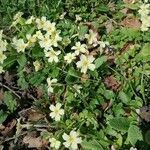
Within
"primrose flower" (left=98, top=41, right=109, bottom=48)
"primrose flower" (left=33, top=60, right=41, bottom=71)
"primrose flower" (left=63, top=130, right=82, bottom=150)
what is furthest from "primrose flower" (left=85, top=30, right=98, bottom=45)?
"primrose flower" (left=63, top=130, right=82, bottom=150)

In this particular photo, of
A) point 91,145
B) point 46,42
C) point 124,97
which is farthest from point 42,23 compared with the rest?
point 91,145

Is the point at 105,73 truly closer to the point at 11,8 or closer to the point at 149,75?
the point at 149,75

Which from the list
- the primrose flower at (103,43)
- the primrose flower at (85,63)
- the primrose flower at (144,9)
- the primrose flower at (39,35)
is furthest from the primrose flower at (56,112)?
the primrose flower at (144,9)

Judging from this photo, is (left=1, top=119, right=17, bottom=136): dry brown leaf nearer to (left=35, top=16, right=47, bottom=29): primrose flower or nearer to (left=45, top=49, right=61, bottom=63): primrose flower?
(left=45, top=49, right=61, bottom=63): primrose flower

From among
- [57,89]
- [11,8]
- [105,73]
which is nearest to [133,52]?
[105,73]

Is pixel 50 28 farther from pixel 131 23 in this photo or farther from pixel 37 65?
pixel 131 23
